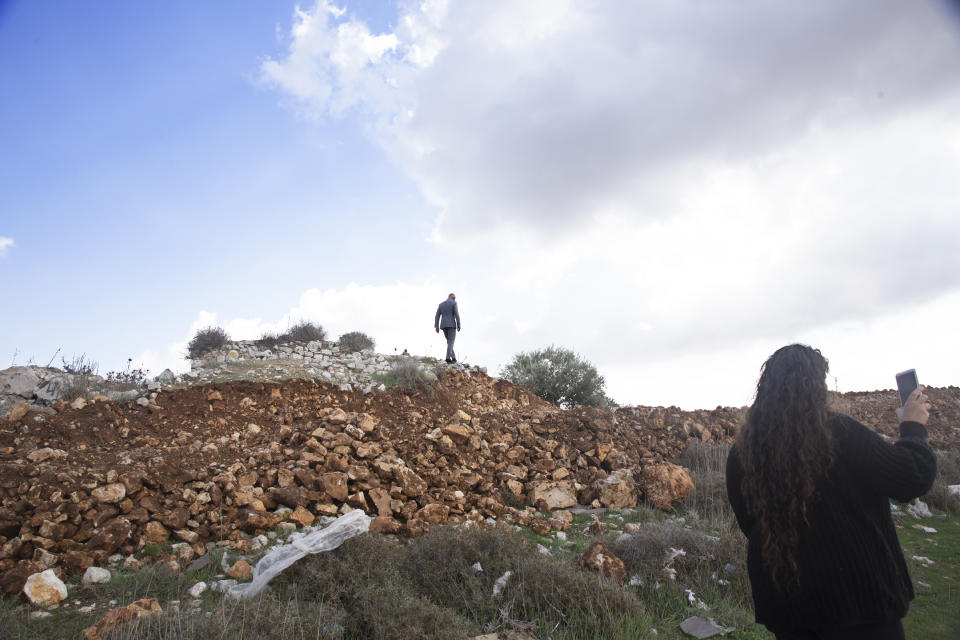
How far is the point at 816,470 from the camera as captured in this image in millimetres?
2387

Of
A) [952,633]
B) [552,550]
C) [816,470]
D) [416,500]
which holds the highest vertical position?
[816,470]

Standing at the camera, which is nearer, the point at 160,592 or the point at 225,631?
the point at 225,631

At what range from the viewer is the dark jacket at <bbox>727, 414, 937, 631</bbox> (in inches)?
87.6

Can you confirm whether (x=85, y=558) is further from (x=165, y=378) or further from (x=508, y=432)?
(x=165, y=378)

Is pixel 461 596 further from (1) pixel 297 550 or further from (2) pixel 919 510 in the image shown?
(2) pixel 919 510

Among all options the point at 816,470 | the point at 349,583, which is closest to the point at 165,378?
the point at 349,583

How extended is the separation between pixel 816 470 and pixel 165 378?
468 inches

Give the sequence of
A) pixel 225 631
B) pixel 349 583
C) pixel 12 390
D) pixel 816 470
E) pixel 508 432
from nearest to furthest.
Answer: pixel 816 470 → pixel 225 631 → pixel 349 583 → pixel 508 432 → pixel 12 390

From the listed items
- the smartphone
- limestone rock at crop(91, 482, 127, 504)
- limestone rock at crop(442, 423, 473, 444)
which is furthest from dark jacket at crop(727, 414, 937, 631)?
limestone rock at crop(442, 423, 473, 444)

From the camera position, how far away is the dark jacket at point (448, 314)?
15367mm

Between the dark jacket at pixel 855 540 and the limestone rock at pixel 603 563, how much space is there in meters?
2.45

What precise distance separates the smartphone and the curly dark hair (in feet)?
1.44

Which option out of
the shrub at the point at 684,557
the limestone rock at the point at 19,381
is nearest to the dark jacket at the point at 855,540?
the shrub at the point at 684,557

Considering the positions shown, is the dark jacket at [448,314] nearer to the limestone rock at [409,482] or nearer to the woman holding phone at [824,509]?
the limestone rock at [409,482]
